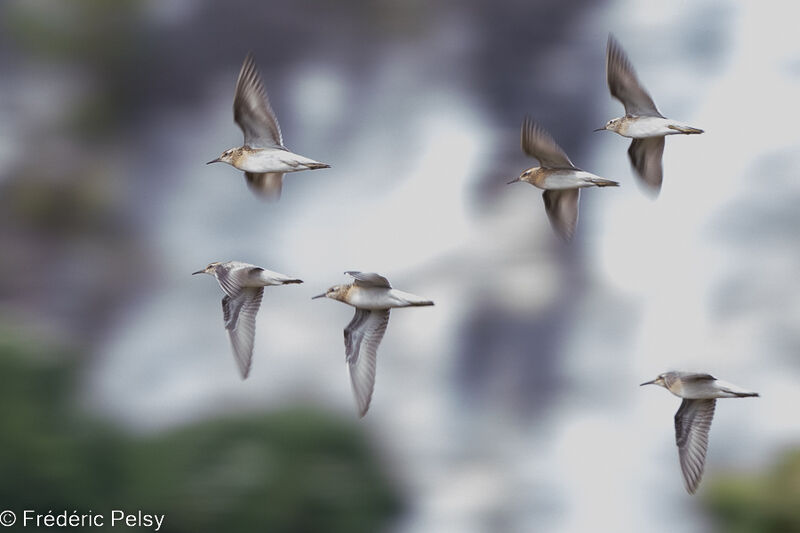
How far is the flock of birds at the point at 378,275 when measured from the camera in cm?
304

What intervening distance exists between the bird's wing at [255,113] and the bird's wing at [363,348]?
622 millimetres

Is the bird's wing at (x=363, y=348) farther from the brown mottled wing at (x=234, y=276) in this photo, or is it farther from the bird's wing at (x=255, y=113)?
the bird's wing at (x=255, y=113)

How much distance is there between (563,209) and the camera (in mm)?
3291

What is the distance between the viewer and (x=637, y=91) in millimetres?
A: 3051

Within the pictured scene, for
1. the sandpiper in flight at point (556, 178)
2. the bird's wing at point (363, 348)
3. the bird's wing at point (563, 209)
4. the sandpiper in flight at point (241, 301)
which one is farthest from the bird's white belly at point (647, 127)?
the sandpiper in flight at point (241, 301)

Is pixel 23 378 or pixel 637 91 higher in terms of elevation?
pixel 637 91

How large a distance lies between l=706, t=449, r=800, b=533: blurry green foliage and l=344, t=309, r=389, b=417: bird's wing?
3775 millimetres

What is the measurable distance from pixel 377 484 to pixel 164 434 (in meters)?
1.52

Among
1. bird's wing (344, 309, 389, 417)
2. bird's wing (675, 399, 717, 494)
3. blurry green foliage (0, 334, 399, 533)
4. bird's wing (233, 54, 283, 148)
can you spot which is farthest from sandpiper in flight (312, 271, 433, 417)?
blurry green foliage (0, 334, 399, 533)

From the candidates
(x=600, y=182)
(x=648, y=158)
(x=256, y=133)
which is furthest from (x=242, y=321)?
(x=648, y=158)

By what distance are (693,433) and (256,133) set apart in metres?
1.65

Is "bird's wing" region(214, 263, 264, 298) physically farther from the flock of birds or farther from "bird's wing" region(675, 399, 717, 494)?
"bird's wing" region(675, 399, 717, 494)

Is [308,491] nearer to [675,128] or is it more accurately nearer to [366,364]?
[366,364]

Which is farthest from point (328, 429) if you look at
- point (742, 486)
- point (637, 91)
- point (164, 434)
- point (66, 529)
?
point (637, 91)
